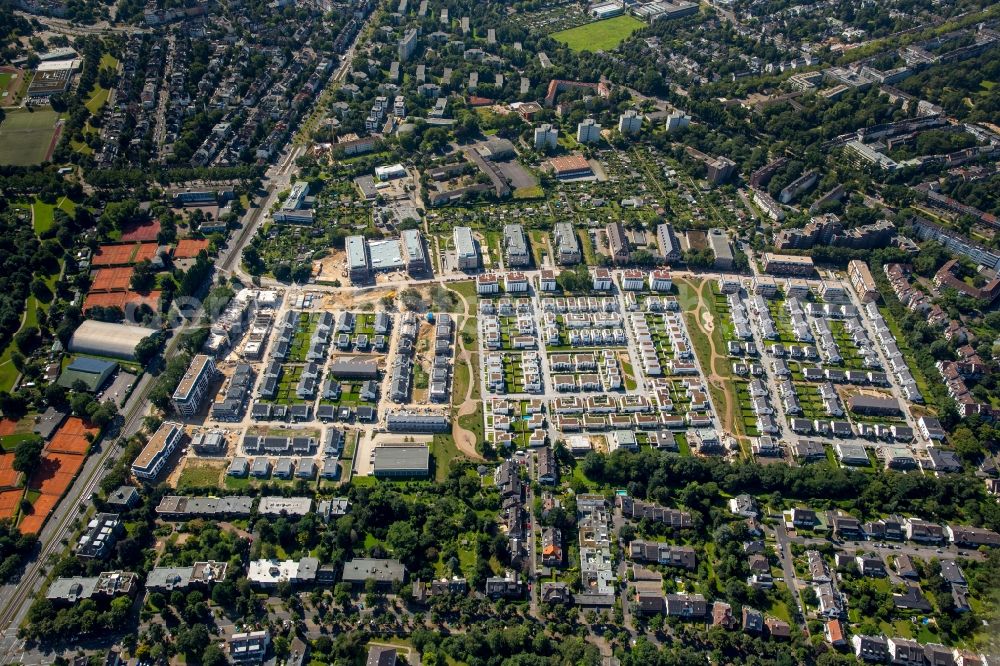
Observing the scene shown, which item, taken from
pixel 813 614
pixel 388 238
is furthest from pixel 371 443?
pixel 813 614

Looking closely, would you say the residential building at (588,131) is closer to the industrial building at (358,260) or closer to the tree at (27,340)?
the industrial building at (358,260)

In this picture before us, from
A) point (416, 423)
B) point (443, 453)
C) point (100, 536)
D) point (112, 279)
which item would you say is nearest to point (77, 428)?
point (100, 536)

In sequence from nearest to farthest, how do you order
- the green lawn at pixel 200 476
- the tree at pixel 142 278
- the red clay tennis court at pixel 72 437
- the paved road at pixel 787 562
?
the paved road at pixel 787 562 → the green lawn at pixel 200 476 → the red clay tennis court at pixel 72 437 → the tree at pixel 142 278

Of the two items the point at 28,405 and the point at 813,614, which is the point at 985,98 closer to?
the point at 813,614

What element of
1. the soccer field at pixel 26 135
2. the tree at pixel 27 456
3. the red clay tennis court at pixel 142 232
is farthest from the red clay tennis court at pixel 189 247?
the soccer field at pixel 26 135

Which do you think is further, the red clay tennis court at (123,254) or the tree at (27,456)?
the red clay tennis court at (123,254)

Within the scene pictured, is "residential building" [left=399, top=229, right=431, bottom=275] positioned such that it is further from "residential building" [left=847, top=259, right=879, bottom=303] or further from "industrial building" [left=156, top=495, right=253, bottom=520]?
"residential building" [left=847, top=259, right=879, bottom=303]

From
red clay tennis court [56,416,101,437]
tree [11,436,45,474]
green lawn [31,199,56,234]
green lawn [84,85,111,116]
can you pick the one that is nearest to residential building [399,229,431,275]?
red clay tennis court [56,416,101,437]
